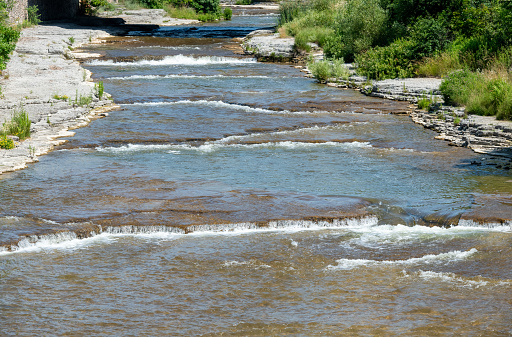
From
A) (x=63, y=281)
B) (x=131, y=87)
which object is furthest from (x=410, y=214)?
(x=131, y=87)

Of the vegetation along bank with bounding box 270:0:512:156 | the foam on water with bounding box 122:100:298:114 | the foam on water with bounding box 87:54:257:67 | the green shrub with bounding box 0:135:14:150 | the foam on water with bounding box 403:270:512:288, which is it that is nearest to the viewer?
the foam on water with bounding box 403:270:512:288

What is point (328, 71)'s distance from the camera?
23797 millimetres

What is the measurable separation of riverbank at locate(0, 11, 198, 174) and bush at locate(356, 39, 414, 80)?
31.1ft

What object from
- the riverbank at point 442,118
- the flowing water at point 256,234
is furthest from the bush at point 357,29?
the flowing water at point 256,234

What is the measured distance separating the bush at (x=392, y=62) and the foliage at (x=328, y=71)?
68 cm

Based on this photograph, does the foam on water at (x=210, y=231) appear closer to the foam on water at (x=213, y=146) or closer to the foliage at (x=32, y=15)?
the foam on water at (x=213, y=146)

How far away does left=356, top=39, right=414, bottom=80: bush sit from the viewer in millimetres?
22516

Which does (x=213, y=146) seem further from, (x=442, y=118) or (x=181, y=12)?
(x=181, y=12)

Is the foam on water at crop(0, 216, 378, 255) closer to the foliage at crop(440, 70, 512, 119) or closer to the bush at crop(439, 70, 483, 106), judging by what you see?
the foliage at crop(440, 70, 512, 119)

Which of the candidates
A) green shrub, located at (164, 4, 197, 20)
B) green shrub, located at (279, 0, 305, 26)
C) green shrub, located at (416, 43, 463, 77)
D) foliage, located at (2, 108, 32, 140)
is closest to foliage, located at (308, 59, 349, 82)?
green shrub, located at (416, 43, 463, 77)

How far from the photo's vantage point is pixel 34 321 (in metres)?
7.14

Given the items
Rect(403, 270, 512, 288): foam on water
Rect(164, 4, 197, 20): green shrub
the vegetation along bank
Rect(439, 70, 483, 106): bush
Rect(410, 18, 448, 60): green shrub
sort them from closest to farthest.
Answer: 1. Rect(403, 270, 512, 288): foam on water
2. the vegetation along bank
3. Rect(439, 70, 483, 106): bush
4. Rect(410, 18, 448, 60): green shrub
5. Rect(164, 4, 197, 20): green shrub

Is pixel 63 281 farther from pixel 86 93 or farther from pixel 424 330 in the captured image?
pixel 86 93

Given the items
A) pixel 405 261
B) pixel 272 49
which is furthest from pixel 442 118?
pixel 272 49
